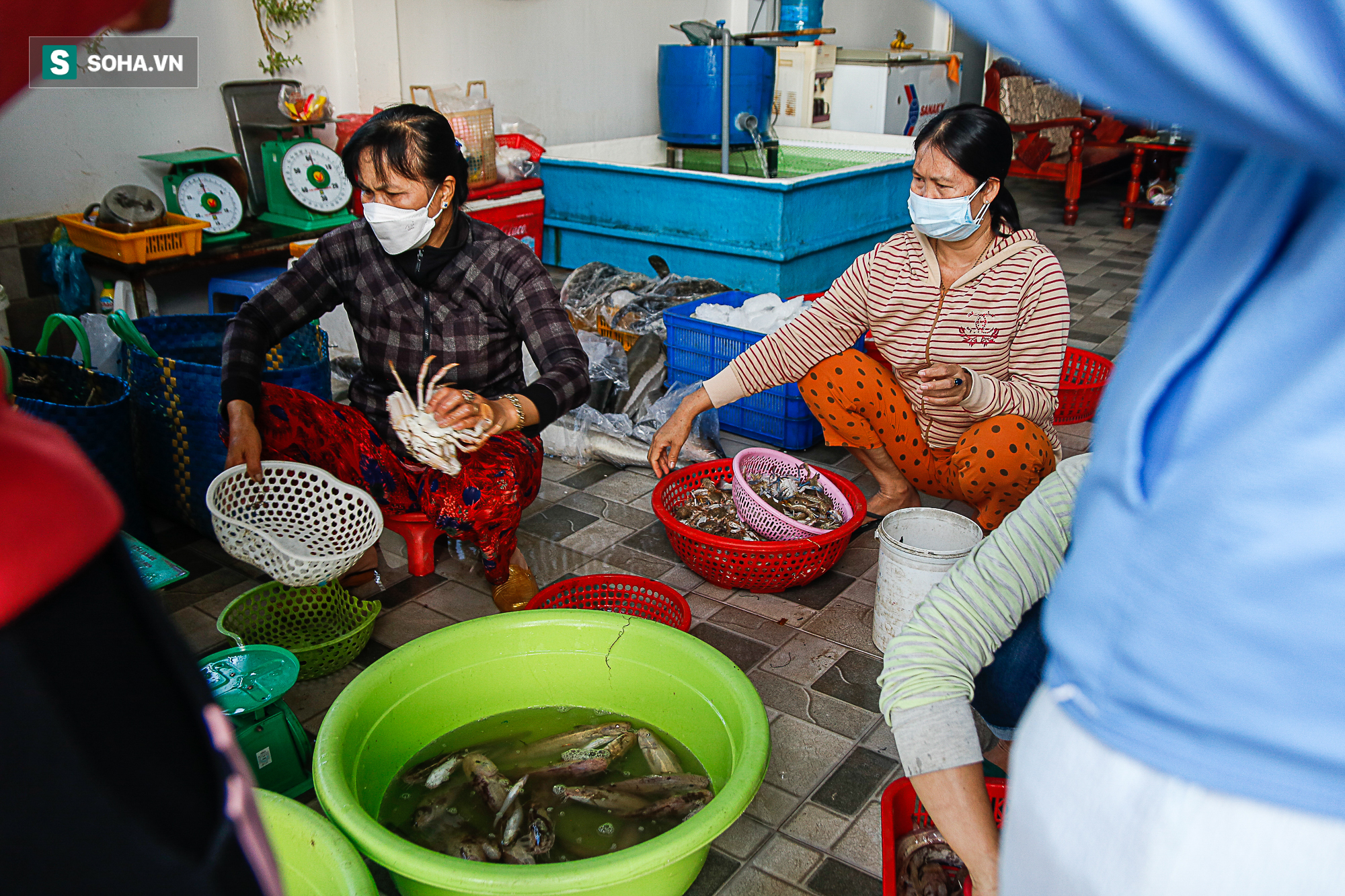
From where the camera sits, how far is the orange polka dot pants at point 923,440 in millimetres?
2602

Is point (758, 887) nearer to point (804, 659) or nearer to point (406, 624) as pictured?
point (804, 659)

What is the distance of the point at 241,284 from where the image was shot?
13.6 feet

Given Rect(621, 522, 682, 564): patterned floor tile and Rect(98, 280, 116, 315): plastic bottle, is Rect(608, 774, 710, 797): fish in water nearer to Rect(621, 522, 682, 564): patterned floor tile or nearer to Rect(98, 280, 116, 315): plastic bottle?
Rect(621, 522, 682, 564): patterned floor tile

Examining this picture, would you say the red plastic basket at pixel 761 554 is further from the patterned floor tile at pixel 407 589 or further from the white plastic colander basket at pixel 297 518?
the white plastic colander basket at pixel 297 518

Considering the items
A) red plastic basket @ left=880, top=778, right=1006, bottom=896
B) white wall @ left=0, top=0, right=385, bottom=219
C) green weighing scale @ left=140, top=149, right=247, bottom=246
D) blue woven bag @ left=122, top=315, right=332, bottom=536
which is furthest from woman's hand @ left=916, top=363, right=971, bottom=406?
white wall @ left=0, top=0, right=385, bottom=219

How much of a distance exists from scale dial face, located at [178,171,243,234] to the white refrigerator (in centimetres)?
453

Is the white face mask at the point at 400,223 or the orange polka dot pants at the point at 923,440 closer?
the white face mask at the point at 400,223

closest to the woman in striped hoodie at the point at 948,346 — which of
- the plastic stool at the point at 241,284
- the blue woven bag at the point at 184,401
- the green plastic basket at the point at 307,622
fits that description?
the green plastic basket at the point at 307,622

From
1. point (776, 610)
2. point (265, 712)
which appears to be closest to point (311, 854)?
point (265, 712)

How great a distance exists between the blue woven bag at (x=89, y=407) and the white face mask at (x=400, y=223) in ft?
3.06

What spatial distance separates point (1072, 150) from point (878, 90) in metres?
2.27

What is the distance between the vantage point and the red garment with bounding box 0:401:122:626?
1.95 ft

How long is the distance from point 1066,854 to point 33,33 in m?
0.91

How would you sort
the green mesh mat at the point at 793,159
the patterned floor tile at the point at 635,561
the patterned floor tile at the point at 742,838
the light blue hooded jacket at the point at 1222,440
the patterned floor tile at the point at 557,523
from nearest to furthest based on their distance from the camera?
the light blue hooded jacket at the point at 1222,440 → the patterned floor tile at the point at 742,838 → the patterned floor tile at the point at 635,561 → the patterned floor tile at the point at 557,523 → the green mesh mat at the point at 793,159
